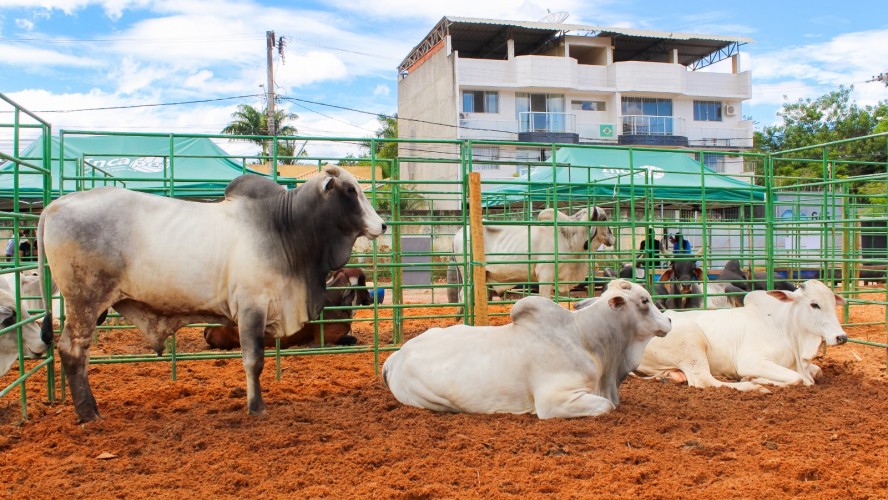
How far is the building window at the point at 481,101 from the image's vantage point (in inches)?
1299

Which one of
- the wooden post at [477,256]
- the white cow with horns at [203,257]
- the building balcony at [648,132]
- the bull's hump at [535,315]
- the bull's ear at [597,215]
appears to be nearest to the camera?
the white cow with horns at [203,257]

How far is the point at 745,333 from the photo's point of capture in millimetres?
6715

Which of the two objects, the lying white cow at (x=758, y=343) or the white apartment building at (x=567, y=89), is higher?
the white apartment building at (x=567, y=89)

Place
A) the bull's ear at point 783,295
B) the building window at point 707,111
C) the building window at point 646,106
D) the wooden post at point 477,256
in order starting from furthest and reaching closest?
the building window at point 707,111, the building window at point 646,106, the wooden post at point 477,256, the bull's ear at point 783,295

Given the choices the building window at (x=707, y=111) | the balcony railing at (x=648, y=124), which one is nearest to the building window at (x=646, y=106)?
the balcony railing at (x=648, y=124)

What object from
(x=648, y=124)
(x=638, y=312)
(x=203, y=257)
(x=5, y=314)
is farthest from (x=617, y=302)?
(x=648, y=124)

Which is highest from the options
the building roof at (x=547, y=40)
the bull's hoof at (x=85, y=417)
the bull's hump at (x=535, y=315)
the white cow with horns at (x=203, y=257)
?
the building roof at (x=547, y=40)

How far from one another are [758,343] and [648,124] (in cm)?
A: 3001

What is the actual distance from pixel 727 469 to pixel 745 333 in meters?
3.03

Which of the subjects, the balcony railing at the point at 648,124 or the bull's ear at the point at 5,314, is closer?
the bull's ear at the point at 5,314

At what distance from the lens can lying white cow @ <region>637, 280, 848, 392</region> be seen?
6438 millimetres

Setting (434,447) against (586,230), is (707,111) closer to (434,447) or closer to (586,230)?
(586,230)

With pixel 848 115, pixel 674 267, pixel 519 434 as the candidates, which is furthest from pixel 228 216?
pixel 848 115

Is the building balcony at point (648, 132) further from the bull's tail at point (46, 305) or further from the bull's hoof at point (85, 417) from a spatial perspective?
the bull's hoof at point (85, 417)
